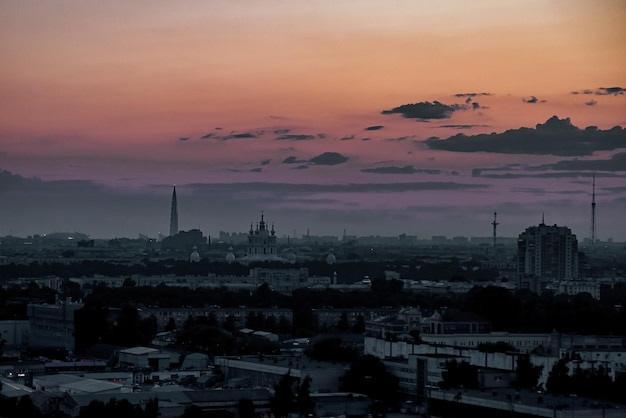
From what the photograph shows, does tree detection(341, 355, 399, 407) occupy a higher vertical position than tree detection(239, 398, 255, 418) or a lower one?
higher

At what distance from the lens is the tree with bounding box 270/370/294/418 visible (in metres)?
28.5

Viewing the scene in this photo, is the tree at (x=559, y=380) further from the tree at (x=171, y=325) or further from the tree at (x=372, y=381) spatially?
the tree at (x=171, y=325)

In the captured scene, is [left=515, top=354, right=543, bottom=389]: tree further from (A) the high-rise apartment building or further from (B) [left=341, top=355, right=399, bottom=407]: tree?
(A) the high-rise apartment building

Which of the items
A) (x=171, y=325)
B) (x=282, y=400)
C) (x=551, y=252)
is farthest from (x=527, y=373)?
(x=551, y=252)

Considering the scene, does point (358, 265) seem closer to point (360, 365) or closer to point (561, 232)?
point (561, 232)

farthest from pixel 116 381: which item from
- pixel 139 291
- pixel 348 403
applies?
pixel 139 291

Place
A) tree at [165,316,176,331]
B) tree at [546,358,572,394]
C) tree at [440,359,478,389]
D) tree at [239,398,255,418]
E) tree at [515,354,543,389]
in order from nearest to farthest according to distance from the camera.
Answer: tree at [239,398,255,418], tree at [546,358,572,394], tree at [440,359,478,389], tree at [515,354,543,389], tree at [165,316,176,331]

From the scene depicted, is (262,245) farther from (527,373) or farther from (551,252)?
(527,373)

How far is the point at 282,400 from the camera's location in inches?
1133

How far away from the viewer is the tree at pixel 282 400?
2853cm

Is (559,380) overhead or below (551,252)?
below

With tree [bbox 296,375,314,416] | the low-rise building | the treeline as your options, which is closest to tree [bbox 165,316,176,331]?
the low-rise building

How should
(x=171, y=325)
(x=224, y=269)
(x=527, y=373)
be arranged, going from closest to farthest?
(x=527, y=373) < (x=171, y=325) < (x=224, y=269)

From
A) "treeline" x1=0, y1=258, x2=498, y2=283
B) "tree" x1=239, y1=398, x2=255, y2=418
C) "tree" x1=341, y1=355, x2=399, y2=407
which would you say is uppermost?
"treeline" x1=0, y1=258, x2=498, y2=283
